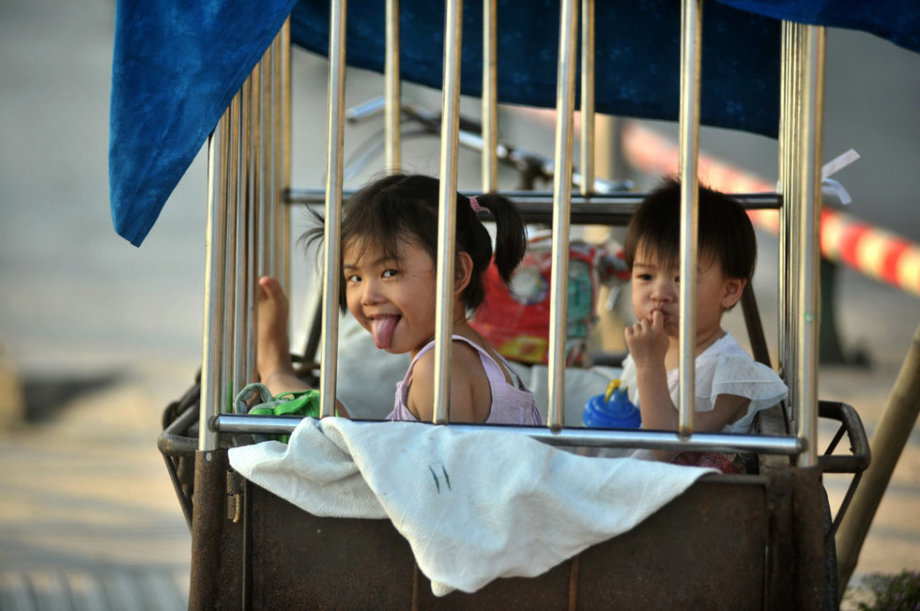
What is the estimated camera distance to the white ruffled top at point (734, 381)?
78.0 inches

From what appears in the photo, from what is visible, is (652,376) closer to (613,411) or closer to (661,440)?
(661,440)

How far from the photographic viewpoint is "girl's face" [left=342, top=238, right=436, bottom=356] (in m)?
1.97

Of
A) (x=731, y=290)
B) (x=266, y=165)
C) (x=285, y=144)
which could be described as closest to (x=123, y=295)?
(x=285, y=144)

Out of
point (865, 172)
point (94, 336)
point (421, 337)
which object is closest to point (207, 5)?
point (421, 337)

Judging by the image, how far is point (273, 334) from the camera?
8.13ft

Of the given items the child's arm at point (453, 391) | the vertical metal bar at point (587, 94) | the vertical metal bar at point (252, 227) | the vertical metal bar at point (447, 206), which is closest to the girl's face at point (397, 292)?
the child's arm at point (453, 391)

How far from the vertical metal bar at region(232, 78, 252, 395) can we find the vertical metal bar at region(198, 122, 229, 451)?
0.06 meters

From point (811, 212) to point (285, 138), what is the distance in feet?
5.06

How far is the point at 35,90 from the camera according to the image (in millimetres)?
11547

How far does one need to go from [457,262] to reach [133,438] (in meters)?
3.60

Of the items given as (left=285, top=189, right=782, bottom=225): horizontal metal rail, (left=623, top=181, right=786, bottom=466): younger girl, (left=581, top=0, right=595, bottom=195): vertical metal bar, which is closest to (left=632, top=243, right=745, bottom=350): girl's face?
(left=623, top=181, right=786, bottom=466): younger girl

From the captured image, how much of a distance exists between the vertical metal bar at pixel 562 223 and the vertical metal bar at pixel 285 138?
1.18 meters

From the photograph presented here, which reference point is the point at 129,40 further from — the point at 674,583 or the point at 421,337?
the point at 674,583

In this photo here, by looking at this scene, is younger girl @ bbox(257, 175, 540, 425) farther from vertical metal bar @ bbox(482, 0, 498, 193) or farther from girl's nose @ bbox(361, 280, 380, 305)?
vertical metal bar @ bbox(482, 0, 498, 193)
